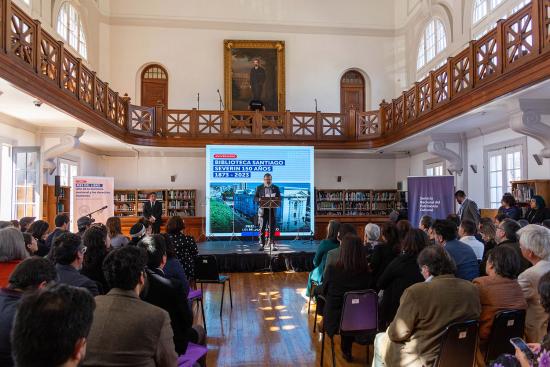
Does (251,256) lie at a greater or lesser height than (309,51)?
lesser

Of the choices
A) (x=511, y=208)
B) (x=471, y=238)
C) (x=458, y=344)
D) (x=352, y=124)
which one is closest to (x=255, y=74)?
(x=352, y=124)

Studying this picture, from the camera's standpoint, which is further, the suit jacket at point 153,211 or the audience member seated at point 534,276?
the suit jacket at point 153,211

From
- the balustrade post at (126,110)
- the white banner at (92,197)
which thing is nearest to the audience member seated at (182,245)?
the white banner at (92,197)

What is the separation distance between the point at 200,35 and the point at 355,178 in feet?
23.3

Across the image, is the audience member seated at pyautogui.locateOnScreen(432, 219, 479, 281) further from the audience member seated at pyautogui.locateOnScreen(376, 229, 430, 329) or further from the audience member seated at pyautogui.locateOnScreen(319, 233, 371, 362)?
the audience member seated at pyautogui.locateOnScreen(319, 233, 371, 362)

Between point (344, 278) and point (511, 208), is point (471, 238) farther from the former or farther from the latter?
point (511, 208)

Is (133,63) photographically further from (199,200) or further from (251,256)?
(251,256)

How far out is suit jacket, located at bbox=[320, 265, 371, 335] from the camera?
137 inches

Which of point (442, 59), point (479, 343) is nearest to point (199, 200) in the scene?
point (442, 59)

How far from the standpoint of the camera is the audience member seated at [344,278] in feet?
11.5

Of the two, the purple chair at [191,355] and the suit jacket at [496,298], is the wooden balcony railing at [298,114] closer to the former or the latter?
the suit jacket at [496,298]

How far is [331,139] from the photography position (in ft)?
39.0

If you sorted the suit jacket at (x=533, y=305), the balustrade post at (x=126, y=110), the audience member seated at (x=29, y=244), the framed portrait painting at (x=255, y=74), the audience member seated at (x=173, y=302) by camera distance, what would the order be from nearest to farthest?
the audience member seated at (x=173, y=302)
the suit jacket at (x=533, y=305)
the audience member seated at (x=29, y=244)
the balustrade post at (x=126, y=110)
the framed portrait painting at (x=255, y=74)

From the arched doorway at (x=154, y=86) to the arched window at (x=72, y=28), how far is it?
200 centimetres
